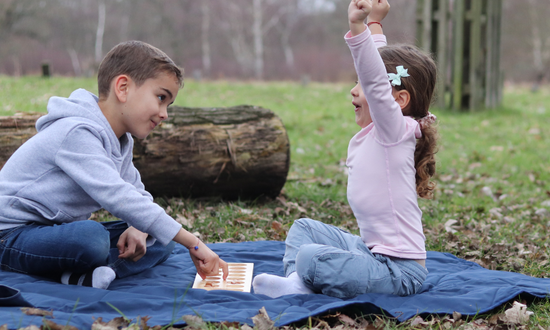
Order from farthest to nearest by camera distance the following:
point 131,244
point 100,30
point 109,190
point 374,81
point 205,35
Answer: point 205,35 < point 100,30 < point 131,244 < point 109,190 < point 374,81

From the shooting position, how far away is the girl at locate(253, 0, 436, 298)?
2.53m

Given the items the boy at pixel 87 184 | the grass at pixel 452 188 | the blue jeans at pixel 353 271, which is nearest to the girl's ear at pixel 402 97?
the grass at pixel 452 188

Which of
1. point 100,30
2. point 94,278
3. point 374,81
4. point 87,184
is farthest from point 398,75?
point 100,30

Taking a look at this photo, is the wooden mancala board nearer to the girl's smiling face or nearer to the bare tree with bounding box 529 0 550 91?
the girl's smiling face

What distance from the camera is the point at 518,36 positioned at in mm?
31484

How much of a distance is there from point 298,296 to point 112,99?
1.40 meters

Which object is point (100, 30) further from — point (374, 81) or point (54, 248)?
point (374, 81)

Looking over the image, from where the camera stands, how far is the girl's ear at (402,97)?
2.61 m

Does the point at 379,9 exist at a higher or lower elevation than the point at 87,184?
higher

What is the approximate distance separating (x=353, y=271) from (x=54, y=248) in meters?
1.47

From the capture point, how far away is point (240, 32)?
32.6 metres

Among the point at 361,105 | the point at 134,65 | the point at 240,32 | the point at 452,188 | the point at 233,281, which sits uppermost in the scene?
the point at 240,32

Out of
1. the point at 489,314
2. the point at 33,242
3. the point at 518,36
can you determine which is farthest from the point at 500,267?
the point at 518,36


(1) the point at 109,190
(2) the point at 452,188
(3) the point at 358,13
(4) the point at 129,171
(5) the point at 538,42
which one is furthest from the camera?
(5) the point at 538,42
